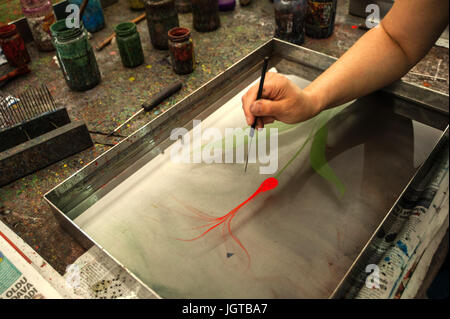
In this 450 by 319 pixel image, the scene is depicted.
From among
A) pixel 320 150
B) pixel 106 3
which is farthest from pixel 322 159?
pixel 106 3

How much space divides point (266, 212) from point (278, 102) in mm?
310

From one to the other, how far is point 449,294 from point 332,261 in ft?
2.89

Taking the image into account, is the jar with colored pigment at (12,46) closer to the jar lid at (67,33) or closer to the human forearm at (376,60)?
the jar lid at (67,33)

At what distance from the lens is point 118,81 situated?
4.65ft

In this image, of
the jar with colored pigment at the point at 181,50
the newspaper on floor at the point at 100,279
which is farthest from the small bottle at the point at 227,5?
the newspaper on floor at the point at 100,279

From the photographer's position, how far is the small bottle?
6.03 feet

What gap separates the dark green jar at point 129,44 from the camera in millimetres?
1396

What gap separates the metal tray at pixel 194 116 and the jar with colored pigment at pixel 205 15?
1.21 feet

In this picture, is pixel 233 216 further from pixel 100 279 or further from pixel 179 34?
pixel 179 34

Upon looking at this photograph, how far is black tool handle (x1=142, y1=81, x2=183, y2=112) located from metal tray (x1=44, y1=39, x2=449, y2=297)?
0.41 feet

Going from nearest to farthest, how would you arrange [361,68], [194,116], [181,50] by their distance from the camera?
[361,68] < [194,116] < [181,50]

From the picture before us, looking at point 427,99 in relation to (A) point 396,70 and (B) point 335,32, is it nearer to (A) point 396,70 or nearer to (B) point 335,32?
(A) point 396,70

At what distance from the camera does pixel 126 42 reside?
1407 mm

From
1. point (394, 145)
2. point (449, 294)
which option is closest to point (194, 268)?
point (394, 145)
